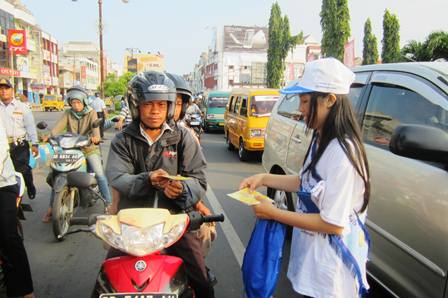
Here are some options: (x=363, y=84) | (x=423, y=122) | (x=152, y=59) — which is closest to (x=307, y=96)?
(x=423, y=122)

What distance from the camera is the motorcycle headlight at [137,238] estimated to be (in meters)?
1.83

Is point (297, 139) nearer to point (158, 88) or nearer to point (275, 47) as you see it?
point (158, 88)

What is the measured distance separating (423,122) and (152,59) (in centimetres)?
10694

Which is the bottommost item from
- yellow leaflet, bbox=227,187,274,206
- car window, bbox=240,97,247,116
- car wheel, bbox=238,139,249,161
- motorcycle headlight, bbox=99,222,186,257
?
car wheel, bbox=238,139,249,161

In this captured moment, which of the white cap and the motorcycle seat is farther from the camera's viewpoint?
the motorcycle seat

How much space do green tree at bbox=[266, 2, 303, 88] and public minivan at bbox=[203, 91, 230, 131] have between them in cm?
2642

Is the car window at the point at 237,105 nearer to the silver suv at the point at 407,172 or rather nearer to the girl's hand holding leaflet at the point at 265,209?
the silver suv at the point at 407,172

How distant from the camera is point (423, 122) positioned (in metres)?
2.72

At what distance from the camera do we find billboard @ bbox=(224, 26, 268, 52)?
80062 millimetres

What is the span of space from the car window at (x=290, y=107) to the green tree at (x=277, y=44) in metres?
41.9

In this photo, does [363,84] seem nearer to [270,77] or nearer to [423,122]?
[423,122]

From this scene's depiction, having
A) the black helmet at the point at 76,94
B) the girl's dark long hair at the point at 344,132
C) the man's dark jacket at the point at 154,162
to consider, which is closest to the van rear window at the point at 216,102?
the black helmet at the point at 76,94

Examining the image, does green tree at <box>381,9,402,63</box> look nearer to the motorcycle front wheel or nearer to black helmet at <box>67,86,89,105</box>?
black helmet at <box>67,86,89,105</box>

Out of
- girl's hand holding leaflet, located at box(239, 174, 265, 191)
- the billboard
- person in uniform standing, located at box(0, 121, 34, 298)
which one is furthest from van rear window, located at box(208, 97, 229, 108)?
the billboard
